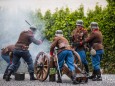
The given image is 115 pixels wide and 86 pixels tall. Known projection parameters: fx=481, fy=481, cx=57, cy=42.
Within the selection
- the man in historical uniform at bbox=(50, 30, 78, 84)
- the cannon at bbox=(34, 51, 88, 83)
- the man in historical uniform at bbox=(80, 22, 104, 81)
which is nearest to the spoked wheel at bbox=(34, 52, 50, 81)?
the cannon at bbox=(34, 51, 88, 83)

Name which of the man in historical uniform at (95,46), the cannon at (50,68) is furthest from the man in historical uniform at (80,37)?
the cannon at (50,68)

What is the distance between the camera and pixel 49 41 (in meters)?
20.2

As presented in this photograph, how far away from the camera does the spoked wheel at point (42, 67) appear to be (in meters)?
13.7

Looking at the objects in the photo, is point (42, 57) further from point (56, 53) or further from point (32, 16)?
point (32, 16)

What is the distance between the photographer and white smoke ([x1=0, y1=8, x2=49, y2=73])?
803 inches

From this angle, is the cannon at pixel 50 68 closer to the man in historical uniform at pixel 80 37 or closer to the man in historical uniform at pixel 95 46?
the man in historical uniform at pixel 95 46

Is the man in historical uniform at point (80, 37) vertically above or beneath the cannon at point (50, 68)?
above

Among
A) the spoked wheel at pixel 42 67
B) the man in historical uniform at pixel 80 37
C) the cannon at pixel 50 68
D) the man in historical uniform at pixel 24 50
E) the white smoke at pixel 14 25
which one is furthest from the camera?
the white smoke at pixel 14 25

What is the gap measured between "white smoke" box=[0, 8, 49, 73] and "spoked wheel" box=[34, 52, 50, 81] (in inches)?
202

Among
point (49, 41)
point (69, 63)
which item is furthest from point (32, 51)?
point (69, 63)

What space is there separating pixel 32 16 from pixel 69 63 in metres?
8.84

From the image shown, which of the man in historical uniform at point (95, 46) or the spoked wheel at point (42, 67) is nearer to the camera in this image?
the spoked wheel at point (42, 67)

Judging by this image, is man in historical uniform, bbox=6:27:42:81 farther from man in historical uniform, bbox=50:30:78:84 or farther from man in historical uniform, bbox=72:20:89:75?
man in historical uniform, bbox=72:20:89:75

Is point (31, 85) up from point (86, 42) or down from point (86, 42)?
down
